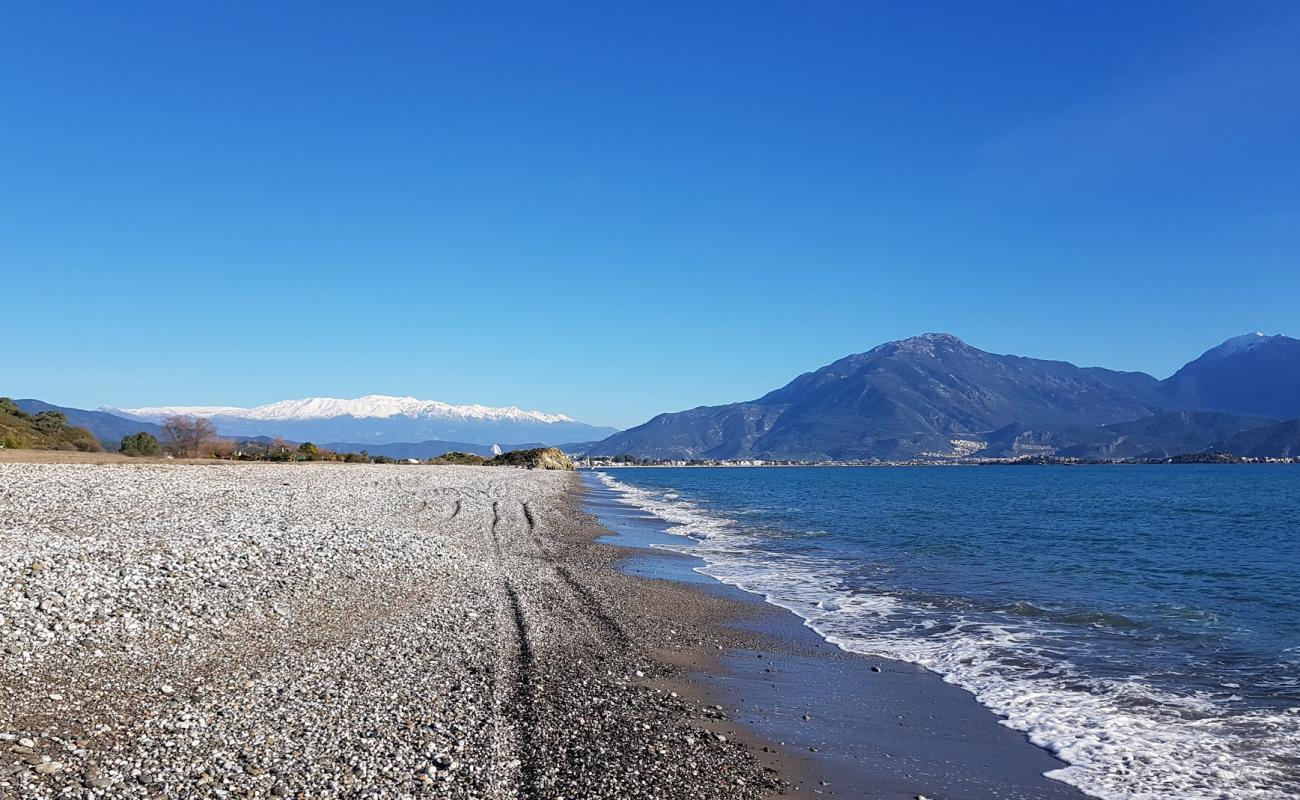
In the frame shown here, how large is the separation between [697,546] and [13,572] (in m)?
25.2

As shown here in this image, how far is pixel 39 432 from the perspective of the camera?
59938 millimetres

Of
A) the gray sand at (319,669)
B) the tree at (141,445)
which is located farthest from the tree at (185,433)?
the gray sand at (319,669)

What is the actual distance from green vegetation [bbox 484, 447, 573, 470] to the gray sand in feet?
369

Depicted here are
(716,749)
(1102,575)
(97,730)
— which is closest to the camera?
(97,730)

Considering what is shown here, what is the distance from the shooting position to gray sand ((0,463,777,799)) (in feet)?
24.5

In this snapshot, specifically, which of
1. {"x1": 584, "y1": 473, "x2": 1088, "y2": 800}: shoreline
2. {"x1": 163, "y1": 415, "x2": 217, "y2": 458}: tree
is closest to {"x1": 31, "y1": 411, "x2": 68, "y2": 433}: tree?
{"x1": 163, "y1": 415, "x2": 217, "y2": 458}: tree

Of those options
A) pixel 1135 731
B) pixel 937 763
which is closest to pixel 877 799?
pixel 937 763

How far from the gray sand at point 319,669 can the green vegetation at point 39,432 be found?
133 ft

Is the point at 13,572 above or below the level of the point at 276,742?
above

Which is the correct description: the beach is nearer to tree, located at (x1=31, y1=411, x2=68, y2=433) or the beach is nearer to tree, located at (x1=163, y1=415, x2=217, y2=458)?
tree, located at (x1=31, y1=411, x2=68, y2=433)

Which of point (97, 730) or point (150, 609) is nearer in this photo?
point (97, 730)

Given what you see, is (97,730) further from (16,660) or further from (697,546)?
(697,546)

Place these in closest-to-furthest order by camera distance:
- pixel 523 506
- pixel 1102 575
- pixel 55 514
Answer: pixel 55 514
pixel 1102 575
pixel 523 506

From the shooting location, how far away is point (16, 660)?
370 inches
